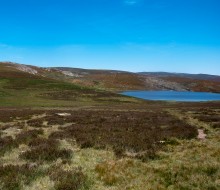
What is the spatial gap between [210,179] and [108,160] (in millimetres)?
5272

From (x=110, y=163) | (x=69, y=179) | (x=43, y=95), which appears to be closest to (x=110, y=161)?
(x=110, y=163)

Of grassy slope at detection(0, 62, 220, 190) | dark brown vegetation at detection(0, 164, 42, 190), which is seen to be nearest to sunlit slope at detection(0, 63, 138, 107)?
grassy slope at detection(0, 62, 220, 190)

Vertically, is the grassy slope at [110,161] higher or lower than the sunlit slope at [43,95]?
higher

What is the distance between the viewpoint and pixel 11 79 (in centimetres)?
10694

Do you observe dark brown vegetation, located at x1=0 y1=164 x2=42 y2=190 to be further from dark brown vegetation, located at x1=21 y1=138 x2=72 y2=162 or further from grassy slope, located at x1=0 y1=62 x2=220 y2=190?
dark brown vegetation, located at x1=21 y1=138 x2=72 y2=162

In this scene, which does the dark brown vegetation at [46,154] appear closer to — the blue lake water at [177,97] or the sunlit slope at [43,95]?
the sunlit slope at [43,95]

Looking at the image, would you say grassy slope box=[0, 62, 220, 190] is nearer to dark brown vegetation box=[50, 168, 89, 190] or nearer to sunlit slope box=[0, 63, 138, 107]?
dark brown vegetation box=[50, 168, 89, 190]

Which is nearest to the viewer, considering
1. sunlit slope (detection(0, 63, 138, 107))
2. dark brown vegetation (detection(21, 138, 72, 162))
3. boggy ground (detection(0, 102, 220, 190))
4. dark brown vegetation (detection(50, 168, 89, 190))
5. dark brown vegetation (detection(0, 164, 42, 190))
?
dark brown vegetation (detection(50, 168, 89, 190))

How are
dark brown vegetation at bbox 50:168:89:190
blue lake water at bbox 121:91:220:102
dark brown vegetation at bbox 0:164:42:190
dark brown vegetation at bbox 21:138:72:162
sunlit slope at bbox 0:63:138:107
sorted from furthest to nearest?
blue lake water at bbox 121:91:220:102, sunlit slope at bbox 0:63:138:107, dark brown vegetation at bbox 21:138:72:162, dark brown vegetation at bbox 0:164:42:190, dark brown vegetation at bbox 50:168:89:190

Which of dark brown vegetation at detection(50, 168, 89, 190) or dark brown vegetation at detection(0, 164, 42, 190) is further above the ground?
dark brown vegetation at detection(50, 168, 89, 190)

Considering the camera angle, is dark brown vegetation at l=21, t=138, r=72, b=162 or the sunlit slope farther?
the sunlit slope

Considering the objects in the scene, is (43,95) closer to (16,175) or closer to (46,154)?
(46,154)

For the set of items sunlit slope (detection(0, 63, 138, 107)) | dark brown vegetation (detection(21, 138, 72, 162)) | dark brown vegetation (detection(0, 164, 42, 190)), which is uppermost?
dark brown vegetation (detection(0, 164, 42, 190))

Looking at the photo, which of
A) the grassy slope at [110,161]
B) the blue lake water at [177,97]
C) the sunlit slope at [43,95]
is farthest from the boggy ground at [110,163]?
the blue lake water at [177,97]
